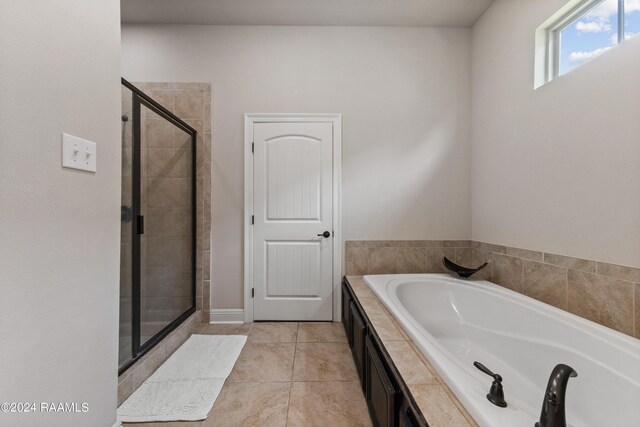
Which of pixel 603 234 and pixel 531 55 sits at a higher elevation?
pixel 531 55

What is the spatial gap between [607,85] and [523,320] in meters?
1.31

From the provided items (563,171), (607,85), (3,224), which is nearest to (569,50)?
(607,85)

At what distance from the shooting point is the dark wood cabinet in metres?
0.86

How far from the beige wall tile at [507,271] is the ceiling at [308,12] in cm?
217

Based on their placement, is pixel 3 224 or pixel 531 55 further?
pixel 531 55

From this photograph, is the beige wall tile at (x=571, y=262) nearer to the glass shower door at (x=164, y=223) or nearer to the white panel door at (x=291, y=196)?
the white panel door at (x=291, y=196)

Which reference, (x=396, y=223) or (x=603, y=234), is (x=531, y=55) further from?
(x=396, y=223)

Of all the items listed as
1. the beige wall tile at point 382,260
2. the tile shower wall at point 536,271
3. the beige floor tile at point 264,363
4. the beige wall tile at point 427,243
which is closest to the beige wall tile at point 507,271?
the tile shower wall at point 536,271

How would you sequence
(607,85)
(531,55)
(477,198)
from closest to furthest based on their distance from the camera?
(607,85)
(531,55)
(477,198)

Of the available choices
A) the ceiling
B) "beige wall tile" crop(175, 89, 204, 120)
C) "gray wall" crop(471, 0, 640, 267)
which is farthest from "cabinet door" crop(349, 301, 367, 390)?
the ceiling

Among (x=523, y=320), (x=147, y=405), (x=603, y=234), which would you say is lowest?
(x=147, y=405)

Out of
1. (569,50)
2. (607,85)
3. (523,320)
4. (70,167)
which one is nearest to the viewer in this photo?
(70,167)

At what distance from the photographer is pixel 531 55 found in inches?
A: 71.5

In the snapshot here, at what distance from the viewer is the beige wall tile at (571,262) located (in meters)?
1.39
